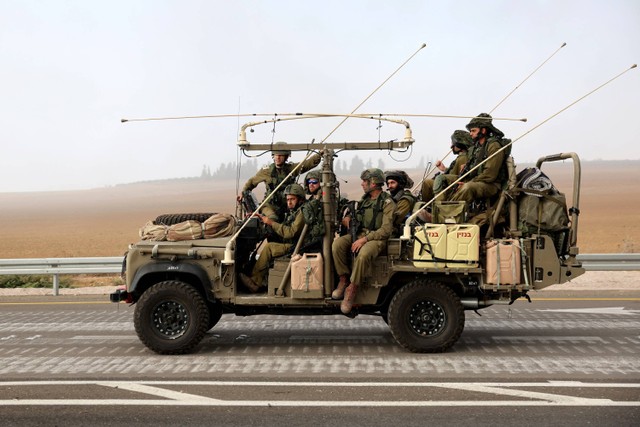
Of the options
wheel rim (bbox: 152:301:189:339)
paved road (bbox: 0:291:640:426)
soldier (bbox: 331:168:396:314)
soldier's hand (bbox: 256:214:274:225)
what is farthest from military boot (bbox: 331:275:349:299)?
wheel rim (bbox: 152:301:189:339)

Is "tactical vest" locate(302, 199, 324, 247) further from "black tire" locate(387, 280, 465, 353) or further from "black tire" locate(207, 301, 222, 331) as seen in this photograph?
"black tire" locate(207, 301, 222, 331)

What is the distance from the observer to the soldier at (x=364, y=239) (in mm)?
8523

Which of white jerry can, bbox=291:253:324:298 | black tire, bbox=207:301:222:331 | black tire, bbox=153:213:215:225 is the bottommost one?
black tire, bbox=207:301:222:331

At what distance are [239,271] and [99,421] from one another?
3.13 m

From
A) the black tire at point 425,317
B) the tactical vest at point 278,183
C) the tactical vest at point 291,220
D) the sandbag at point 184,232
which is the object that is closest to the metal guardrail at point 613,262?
the black tire at point 425,317

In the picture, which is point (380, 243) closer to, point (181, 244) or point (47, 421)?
point (181, 244)

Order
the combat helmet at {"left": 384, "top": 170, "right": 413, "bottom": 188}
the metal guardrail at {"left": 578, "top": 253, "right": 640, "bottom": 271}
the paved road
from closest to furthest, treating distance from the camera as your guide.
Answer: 1. the paved road
2. the combat helmet at {"left": 384, "top": 170, "right": 413, "bottom": 188}
3. the metal guardrail at {"left": 578, "top": 253, "right": 640, "bottom": 271}

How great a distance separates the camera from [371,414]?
20.7 ft

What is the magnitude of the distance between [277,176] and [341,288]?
2035 mm

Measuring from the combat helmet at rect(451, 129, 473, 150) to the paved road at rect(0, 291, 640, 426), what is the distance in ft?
8.13

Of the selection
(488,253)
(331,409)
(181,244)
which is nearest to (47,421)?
(331,409)

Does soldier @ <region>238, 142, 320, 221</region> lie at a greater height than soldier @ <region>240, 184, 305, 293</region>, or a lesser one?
greater

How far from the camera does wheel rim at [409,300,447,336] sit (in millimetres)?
8672

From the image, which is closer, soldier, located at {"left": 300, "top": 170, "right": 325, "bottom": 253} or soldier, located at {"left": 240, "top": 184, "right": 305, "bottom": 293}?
soldier, located at {"left": 300, "top": 170, "right": 325, "bottom": 253}
